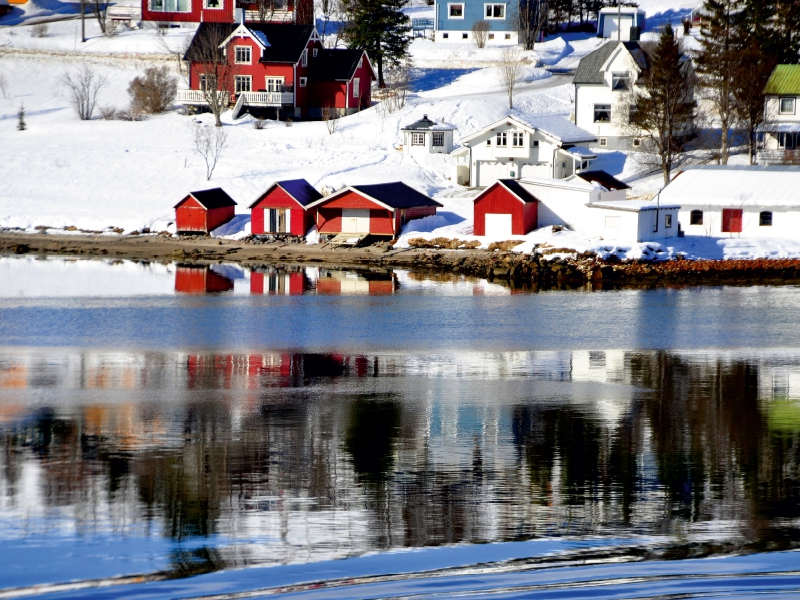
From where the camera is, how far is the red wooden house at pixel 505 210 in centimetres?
4666

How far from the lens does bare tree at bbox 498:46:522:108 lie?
63688 millimetres

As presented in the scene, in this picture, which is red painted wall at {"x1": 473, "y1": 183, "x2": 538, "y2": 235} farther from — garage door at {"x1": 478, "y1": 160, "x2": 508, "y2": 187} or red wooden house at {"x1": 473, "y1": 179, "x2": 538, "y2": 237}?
garage door at {"x1": 478, "y1": 160, "x2": 508, "y2": 187}

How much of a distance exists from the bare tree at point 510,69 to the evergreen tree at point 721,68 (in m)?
10.0

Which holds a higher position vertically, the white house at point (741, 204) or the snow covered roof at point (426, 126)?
the snow covered roof at point (426, 126)

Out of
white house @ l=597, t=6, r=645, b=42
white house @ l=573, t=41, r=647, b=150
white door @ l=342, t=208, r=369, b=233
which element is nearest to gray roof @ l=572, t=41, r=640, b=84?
white house @ l=573, t=41, r=647, b=150

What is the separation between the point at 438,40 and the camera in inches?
3130

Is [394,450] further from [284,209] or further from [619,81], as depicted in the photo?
[619,81]

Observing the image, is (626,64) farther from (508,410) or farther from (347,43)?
(508,410)

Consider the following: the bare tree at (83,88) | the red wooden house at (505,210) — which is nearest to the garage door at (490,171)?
the red wooden house at (505,210)

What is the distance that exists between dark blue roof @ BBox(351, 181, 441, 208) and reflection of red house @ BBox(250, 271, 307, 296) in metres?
5.77

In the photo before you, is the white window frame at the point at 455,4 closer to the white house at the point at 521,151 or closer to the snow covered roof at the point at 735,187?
the white house at the point at 521,151

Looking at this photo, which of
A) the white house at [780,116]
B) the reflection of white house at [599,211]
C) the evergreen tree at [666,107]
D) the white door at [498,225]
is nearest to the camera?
the reflection of white house at [599,211]

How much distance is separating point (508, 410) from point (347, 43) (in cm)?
5584

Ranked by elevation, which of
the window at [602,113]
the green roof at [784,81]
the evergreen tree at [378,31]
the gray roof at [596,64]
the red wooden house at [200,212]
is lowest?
the red wooden house at [200,212]
